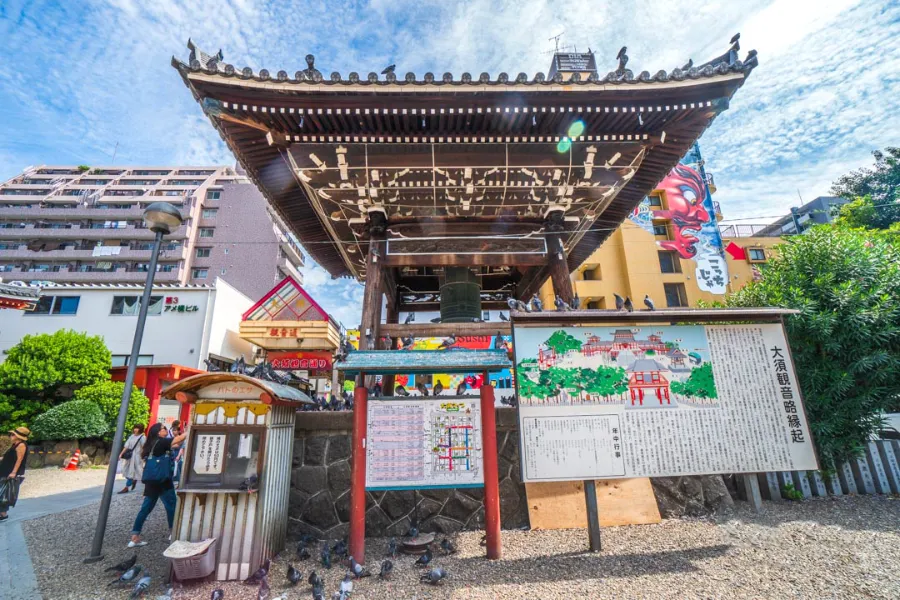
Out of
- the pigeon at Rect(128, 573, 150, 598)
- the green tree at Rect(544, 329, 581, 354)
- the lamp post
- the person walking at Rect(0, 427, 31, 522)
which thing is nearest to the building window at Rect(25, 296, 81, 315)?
the person walking at Rect(0, 427, 31, 522)

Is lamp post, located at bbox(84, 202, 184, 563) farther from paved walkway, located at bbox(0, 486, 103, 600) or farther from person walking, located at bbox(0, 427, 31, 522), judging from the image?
person walking, located at bbox(0, 427, 31, 522)

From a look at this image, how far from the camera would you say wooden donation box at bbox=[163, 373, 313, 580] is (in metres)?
5.06

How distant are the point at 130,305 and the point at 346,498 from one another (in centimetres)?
2166

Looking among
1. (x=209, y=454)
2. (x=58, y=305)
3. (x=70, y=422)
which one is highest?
(x=58, y=305)

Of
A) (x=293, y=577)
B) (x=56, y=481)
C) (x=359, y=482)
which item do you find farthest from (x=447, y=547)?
(x=56, y=481)

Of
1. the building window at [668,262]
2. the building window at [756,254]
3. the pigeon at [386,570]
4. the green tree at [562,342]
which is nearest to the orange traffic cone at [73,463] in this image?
the pigeon at [386,570]

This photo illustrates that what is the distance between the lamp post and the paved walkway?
68cm

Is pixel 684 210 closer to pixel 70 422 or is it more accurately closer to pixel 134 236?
pixel 70 422

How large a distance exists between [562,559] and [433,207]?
21.2 feet

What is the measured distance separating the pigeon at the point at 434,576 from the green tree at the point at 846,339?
6807mm

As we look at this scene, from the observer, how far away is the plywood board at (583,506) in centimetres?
636

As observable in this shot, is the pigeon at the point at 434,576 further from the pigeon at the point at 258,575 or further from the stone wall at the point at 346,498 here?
the pigeon at the point at 258,575

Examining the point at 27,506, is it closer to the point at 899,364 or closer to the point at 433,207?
the point at 433,207

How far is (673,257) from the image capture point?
27203 mm
